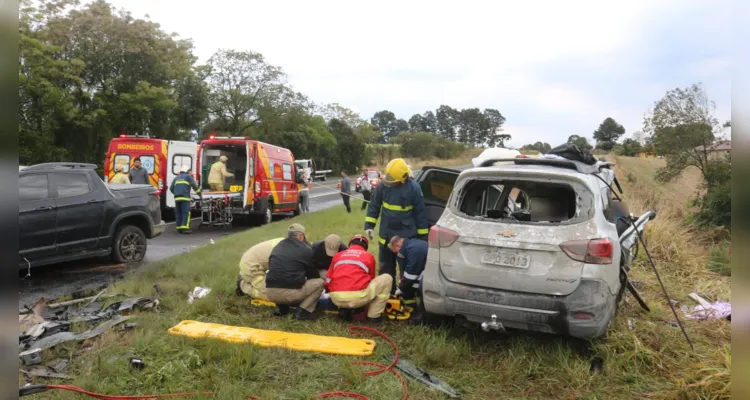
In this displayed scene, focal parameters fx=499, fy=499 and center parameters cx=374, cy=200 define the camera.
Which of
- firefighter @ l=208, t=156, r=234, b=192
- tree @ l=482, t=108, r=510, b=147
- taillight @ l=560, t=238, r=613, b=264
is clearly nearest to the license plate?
taillight @ l=560, t=238, r=613, b=264

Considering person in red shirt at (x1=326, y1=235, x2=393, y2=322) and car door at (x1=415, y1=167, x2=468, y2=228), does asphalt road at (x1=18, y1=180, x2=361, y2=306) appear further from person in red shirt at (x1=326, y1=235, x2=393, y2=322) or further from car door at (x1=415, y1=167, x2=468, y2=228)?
car door at (x1=415, y1=167, x2=468, y2=228)

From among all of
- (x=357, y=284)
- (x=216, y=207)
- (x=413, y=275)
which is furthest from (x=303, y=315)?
(x=216, y=207)

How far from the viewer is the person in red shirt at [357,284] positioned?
17.0 feet

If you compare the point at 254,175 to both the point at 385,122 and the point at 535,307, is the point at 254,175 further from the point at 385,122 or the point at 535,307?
the point at 385,122

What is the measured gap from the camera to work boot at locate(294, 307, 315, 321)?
532 cm

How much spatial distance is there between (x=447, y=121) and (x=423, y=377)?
101 metres

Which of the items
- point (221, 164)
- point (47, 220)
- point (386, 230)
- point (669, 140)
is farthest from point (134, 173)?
point (669, 140)

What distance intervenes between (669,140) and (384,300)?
21902 mm

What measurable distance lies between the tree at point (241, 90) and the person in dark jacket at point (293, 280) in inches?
1556

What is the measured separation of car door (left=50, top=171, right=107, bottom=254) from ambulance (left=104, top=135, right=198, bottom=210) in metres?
→ 6.50

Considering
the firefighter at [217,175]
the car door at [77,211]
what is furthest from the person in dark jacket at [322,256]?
the firefighter at [217,175]

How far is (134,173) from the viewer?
12797 millimetres

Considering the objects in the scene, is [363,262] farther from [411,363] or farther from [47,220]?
[47,220]

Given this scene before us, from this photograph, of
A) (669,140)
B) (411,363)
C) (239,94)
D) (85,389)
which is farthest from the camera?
(239,94)
